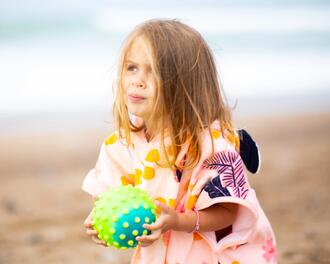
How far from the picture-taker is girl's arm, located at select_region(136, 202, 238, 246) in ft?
8.13

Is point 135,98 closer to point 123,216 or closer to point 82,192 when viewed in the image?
point 123,216

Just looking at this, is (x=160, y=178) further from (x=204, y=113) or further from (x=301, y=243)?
(x=301, y=243)

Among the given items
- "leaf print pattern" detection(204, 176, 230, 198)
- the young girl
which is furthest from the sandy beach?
"leaf print pattern" detection(204, 176, 230, 198)

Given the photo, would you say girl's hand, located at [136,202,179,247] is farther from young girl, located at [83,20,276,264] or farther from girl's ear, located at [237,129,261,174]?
girl's ear, located at [237,129,261,174]

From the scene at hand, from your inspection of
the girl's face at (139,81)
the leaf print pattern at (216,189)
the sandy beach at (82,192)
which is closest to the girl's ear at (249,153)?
the leaf print pattern at (216,189)

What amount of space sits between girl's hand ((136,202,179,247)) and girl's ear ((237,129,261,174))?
51 cm

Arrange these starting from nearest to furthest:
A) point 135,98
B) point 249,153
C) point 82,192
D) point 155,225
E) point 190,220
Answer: point 155,225
point 190,220
point 135,98
point 249,153
point 82,192

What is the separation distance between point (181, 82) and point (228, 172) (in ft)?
1.28

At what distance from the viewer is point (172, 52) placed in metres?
2.63

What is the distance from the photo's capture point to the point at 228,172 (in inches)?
103

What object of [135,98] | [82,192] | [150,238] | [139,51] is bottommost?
[82,192]

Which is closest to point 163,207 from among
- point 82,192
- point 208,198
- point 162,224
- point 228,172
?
point 162,224

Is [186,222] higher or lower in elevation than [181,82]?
lower

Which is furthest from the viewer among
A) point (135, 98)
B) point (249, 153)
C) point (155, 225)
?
point (249, 153)
